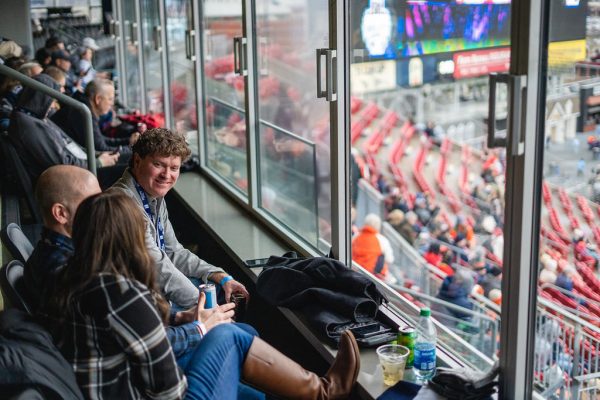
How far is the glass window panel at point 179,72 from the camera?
6410 millimetres

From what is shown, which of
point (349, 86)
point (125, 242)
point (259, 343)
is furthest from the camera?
point (349, 86)

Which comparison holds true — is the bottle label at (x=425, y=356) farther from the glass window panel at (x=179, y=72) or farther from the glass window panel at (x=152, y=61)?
the glass window panel at (x=152, y=61)

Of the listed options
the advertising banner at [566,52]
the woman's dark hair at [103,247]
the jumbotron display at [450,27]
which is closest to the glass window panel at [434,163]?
the jumbotron display at [450,27]

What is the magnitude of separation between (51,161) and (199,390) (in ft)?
8.51

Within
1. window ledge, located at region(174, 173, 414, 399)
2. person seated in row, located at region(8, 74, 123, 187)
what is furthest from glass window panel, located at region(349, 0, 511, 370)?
person seated in row, located at region(8, 74, 123, 187)

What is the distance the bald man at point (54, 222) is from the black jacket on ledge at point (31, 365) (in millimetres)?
185

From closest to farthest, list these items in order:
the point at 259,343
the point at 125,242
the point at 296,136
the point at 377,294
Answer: the point at 125,242, the point at 259,343, the point at 377,294, the point at 296,136

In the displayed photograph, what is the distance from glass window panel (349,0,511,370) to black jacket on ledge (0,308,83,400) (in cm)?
124

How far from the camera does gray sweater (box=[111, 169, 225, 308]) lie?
8.76 ft

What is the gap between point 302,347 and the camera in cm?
277

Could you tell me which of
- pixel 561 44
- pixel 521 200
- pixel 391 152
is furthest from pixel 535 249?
pixel 391 152

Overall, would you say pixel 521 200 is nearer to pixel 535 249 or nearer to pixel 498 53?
pixel 535 249

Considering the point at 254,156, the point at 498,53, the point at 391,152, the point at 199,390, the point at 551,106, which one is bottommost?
Answer: the point at 391,152

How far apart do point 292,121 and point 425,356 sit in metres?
2.89
